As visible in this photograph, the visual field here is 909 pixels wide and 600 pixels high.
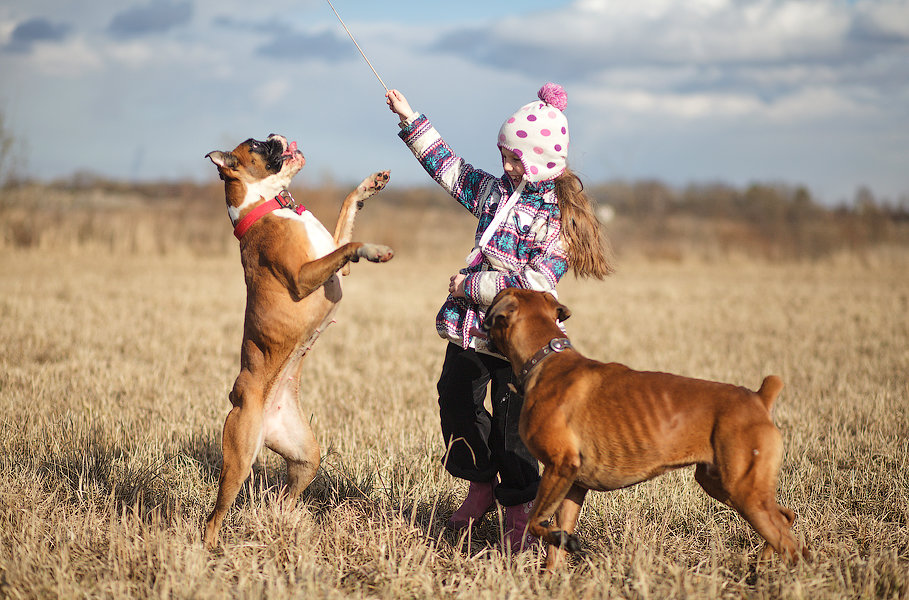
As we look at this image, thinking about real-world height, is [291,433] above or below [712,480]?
below

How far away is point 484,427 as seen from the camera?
13.8 feet

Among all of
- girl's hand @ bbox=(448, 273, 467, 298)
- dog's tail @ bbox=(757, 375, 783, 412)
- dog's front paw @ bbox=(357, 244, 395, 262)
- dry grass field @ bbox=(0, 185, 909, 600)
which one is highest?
dog's front paw @ bbox=(357, 244, 395, 262)

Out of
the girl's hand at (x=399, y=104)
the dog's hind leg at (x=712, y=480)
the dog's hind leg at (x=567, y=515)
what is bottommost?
the dog's hind leg at (x=567, y=515)

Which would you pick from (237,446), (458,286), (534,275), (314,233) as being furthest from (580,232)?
(237,446)

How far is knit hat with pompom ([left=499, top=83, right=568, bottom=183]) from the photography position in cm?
382

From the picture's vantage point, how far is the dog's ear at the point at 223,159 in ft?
12.2

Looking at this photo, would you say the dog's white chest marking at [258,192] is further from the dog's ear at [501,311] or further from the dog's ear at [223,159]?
the dog's ear at [501,311]

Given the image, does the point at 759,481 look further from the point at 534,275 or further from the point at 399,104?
the point at 399,104

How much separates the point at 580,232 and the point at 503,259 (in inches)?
17.3

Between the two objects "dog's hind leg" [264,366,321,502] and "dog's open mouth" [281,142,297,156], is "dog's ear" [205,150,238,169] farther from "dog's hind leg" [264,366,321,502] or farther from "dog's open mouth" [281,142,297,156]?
"dog's hind leg" [264,366,321,502]

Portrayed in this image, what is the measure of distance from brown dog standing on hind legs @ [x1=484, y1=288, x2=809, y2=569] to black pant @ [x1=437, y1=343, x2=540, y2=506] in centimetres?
68

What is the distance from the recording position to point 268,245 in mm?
3695

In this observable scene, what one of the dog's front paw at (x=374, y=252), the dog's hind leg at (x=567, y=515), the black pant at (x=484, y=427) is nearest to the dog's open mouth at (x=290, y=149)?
the dog's front paw at (x=374, y=252)

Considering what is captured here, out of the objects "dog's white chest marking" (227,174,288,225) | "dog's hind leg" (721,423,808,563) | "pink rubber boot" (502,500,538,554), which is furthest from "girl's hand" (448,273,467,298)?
"dog's hind leg" (721,423,808,563)
